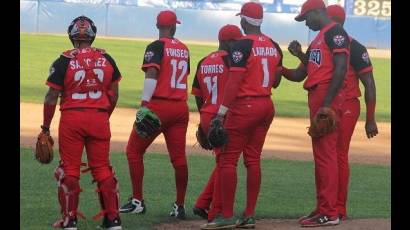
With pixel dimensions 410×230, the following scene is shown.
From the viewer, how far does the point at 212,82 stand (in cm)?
946

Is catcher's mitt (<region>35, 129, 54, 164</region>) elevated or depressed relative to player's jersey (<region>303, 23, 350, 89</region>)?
depressed

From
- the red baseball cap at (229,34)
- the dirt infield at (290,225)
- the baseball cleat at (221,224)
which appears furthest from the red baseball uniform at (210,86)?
the baseball cleat at (221,224)

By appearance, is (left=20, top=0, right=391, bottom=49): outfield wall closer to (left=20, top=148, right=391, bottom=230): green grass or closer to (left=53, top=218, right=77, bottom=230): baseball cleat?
(left=20, top=148, right=391, bottom=230): green grass

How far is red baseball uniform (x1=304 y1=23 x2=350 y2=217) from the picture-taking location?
880 centimetres

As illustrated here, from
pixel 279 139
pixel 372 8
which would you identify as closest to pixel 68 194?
pixel 279 139

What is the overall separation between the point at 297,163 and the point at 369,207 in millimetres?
4216

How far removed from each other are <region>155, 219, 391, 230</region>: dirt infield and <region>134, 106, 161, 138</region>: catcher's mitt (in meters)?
0.90

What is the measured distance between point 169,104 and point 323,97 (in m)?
1.52

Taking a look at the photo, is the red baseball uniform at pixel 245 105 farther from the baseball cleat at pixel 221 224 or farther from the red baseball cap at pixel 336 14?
the red baseball cap at pixel 336 14

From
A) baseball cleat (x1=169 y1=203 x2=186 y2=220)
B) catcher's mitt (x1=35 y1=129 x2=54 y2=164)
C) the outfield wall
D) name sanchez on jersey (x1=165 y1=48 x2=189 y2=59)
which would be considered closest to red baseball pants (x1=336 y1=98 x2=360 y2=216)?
baseball cleat (x1=169 y1=203 x2=186 y2=220)

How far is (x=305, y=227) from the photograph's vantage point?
881cm

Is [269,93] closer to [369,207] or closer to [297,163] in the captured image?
[369,207]

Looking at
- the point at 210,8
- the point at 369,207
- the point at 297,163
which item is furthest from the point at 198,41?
the point at 369,207

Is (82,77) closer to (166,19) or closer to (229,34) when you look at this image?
(166,19)
